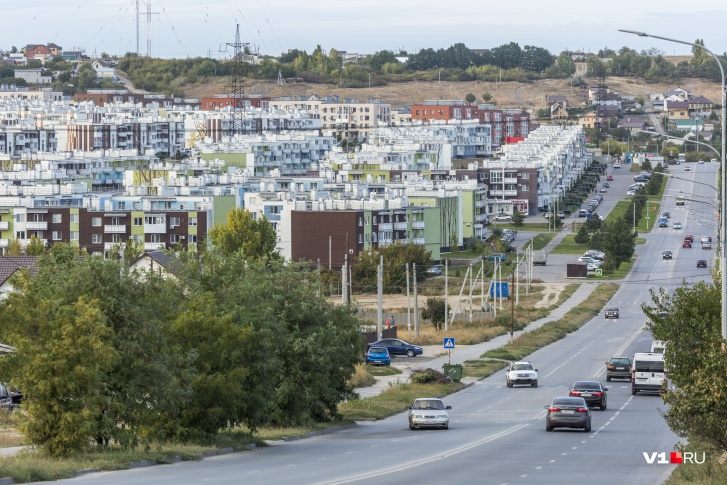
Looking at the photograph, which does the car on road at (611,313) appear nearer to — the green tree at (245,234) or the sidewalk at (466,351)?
the sidewalk at (466,351)

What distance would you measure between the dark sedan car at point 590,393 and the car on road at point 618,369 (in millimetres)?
13283

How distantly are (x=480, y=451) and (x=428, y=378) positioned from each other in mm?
26506

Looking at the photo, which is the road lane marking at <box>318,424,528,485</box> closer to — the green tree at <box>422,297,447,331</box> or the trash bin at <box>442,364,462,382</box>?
the trash bin at <box>442,364,462,382</box>

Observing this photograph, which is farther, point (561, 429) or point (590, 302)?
point (590, 302)

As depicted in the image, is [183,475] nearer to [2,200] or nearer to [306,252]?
[306,252]

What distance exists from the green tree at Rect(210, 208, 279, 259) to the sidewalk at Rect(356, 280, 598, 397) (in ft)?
75.2

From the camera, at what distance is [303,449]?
127 feet

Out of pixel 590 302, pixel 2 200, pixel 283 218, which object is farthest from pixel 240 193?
pixel 590 302

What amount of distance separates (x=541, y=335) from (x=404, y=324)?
12734mm

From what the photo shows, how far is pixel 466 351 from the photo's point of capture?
84562 mm

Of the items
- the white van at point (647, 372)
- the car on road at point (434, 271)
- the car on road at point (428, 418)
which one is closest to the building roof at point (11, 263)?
the white van at point (647, 372)

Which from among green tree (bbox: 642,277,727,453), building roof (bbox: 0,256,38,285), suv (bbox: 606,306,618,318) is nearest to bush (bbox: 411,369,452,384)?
building roof (bbox: 0,256,38,285)

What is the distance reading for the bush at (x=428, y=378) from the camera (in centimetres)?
6450

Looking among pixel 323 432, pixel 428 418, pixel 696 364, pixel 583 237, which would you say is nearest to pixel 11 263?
pixel 323 432
